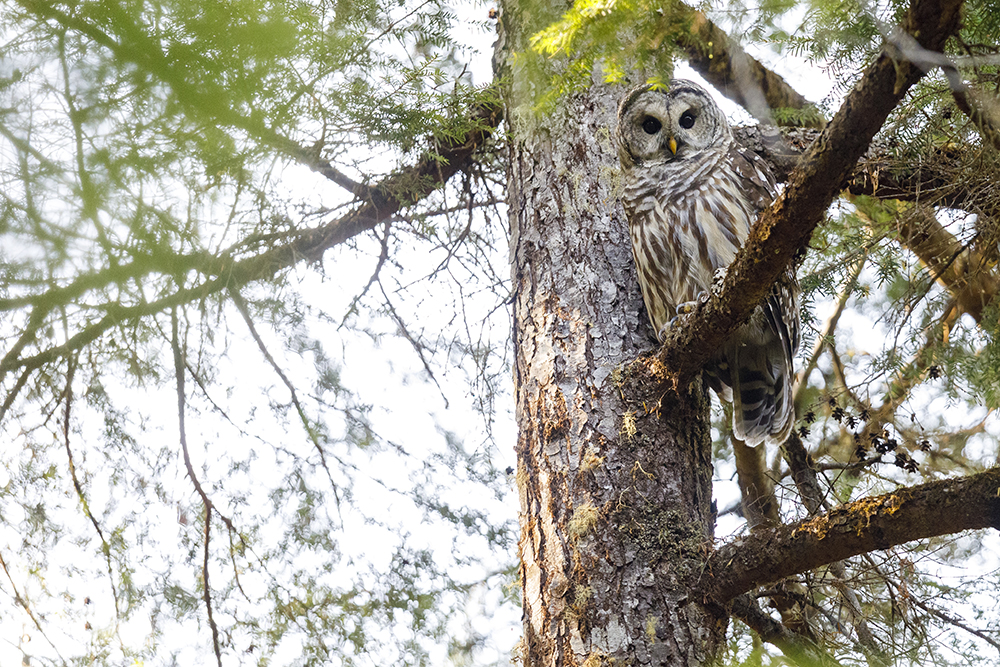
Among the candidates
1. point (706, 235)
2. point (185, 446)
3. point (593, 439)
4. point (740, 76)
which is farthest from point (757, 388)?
point (185, 446)

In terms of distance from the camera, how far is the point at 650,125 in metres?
2.87

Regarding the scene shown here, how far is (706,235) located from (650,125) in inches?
21.0

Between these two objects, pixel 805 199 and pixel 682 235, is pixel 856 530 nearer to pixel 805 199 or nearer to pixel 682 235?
pixel 805 199

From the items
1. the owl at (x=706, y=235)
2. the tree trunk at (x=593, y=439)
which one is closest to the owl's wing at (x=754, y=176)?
the owl at (x=706, y=235)

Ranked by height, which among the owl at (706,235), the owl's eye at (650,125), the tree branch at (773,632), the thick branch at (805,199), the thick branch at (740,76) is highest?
the thick branch at (740,76)

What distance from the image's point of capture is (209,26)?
5.08 feet

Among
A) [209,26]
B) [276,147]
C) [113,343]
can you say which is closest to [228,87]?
[209,26]

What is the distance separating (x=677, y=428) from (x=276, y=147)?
54.5 inches

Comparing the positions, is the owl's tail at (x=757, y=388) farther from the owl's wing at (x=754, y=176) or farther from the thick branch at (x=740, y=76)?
the thick branch at (x=740, y=76)

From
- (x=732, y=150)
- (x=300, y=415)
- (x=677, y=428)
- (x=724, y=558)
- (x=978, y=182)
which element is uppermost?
(x=732, y=150)

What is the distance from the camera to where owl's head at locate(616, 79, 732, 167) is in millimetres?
2826

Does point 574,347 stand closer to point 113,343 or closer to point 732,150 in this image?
point 732,150

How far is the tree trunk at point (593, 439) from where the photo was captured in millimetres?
1980

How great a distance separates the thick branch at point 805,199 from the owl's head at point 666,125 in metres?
0.91
